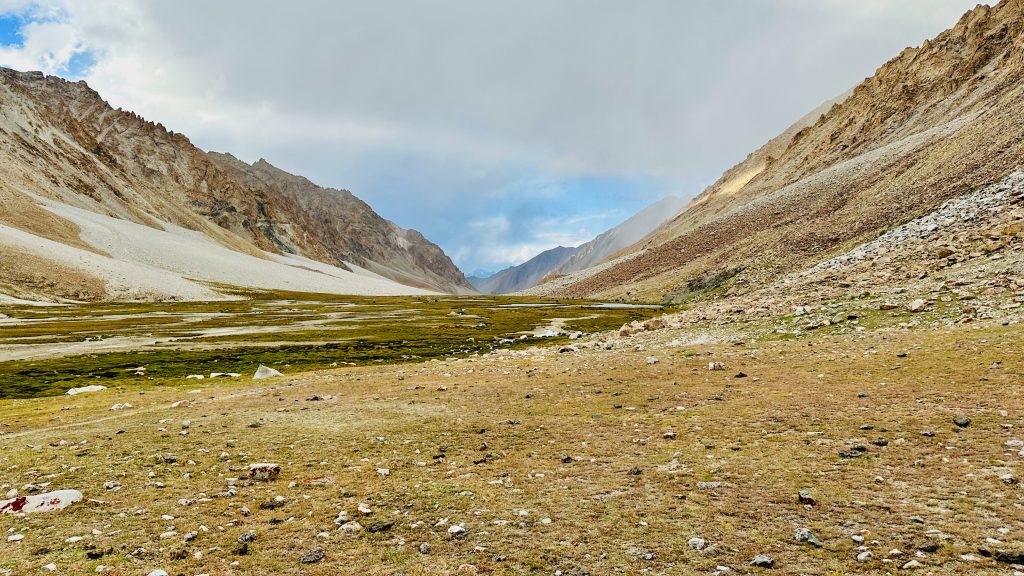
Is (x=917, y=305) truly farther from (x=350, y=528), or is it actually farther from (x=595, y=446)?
(x=350, y=528)

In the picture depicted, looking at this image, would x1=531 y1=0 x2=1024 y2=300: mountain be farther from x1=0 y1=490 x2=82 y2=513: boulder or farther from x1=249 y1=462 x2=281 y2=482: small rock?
x1=0 y1=490 x2=82 y2=513: boulder

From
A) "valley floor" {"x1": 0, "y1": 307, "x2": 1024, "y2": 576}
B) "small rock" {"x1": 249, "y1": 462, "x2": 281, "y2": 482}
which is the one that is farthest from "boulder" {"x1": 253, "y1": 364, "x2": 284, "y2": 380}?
"small rock" {"x1": 249, "y1": 462, "x2": 281, "y2": 482}

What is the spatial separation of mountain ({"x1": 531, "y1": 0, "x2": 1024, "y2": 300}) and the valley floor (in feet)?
208

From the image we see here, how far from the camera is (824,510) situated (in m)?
8.99

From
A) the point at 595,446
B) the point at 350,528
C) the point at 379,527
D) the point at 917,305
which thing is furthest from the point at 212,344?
the point at 917,305

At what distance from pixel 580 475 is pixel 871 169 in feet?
419

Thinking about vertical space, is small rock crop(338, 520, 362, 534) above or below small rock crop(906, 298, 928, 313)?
below

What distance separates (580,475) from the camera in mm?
11812

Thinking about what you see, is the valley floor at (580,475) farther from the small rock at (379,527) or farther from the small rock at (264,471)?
the small rock at (264,471)

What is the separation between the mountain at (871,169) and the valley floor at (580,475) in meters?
63.3

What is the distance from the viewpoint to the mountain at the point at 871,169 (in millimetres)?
76938

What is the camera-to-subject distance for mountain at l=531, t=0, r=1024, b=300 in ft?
252

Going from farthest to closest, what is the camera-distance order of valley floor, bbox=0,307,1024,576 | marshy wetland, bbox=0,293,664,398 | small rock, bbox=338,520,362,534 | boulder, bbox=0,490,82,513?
marshy wetland, bbox=0,293,664,398 → boulder, bbox=0,490,82,513 → small rock, bbox=338,520,362,534 → valley floor, bbox=0,307,1024,576

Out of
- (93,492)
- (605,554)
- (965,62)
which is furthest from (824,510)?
(965,62)
